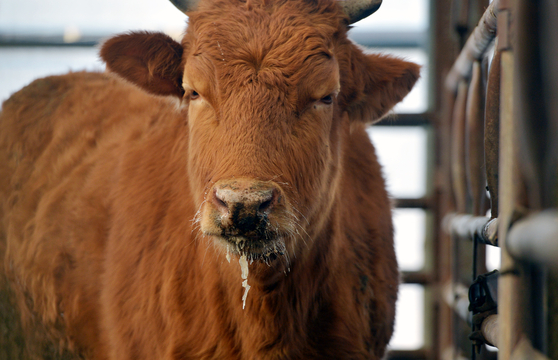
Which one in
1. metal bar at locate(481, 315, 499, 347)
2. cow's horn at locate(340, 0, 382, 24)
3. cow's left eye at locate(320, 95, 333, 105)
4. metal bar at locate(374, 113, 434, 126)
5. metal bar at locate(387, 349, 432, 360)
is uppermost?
cow's horn at locate(340, 0, 382, 24)

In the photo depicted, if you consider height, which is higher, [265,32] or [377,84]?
[265,32]

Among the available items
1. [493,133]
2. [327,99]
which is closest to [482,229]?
[493,133]

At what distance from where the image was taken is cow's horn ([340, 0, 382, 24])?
2283 millimetres

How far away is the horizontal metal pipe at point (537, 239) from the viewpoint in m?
0.76

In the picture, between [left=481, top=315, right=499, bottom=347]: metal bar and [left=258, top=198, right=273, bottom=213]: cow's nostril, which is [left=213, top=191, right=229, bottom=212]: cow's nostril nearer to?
[left=258, top=198, right=273, bottom=213]: cow's nostril

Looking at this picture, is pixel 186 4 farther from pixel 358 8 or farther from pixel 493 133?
pixel 493 133

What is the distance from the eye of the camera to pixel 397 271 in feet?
9.39

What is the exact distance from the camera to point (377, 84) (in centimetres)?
247

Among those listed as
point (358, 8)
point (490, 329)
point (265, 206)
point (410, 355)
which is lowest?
point (410, 355)

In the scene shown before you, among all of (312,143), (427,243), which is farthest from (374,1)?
(427,243)

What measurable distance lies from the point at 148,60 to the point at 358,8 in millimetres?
1026

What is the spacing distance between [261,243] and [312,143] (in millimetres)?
526

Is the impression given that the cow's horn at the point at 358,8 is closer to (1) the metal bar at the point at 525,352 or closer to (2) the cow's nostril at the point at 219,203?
(2) the cow's nostril at the point at 219,203

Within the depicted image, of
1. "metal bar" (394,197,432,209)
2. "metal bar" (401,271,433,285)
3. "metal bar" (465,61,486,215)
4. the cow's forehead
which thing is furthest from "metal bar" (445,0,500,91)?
"metal bar" (401,271,433,285)
